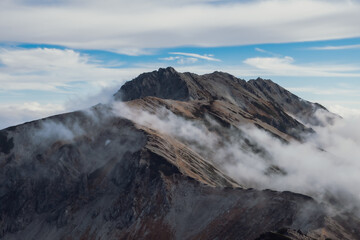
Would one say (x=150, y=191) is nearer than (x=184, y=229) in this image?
No

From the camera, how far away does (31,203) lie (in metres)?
194

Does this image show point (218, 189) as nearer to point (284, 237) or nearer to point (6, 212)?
point (284, 237)

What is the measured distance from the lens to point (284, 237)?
326ft

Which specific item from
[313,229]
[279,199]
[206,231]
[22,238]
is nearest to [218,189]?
[206,231]

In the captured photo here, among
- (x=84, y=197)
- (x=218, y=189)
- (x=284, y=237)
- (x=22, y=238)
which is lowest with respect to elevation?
(x=22, y=238)

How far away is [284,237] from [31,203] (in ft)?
423

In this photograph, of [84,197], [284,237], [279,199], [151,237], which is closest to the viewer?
[284,237]

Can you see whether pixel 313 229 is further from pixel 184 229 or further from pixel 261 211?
pixel 184 229

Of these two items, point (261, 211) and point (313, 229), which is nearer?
point (313, 229)

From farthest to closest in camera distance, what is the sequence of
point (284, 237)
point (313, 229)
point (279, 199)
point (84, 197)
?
1. point (84, 197)
2. point (279, 199)
3. point (313, 229)
4. point (284, 237)

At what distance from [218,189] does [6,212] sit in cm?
9475

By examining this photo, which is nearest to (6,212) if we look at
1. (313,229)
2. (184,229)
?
(184,229)

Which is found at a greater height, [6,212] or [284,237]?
[284,237]

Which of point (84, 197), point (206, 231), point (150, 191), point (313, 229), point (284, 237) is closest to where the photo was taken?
point (284, 237)
